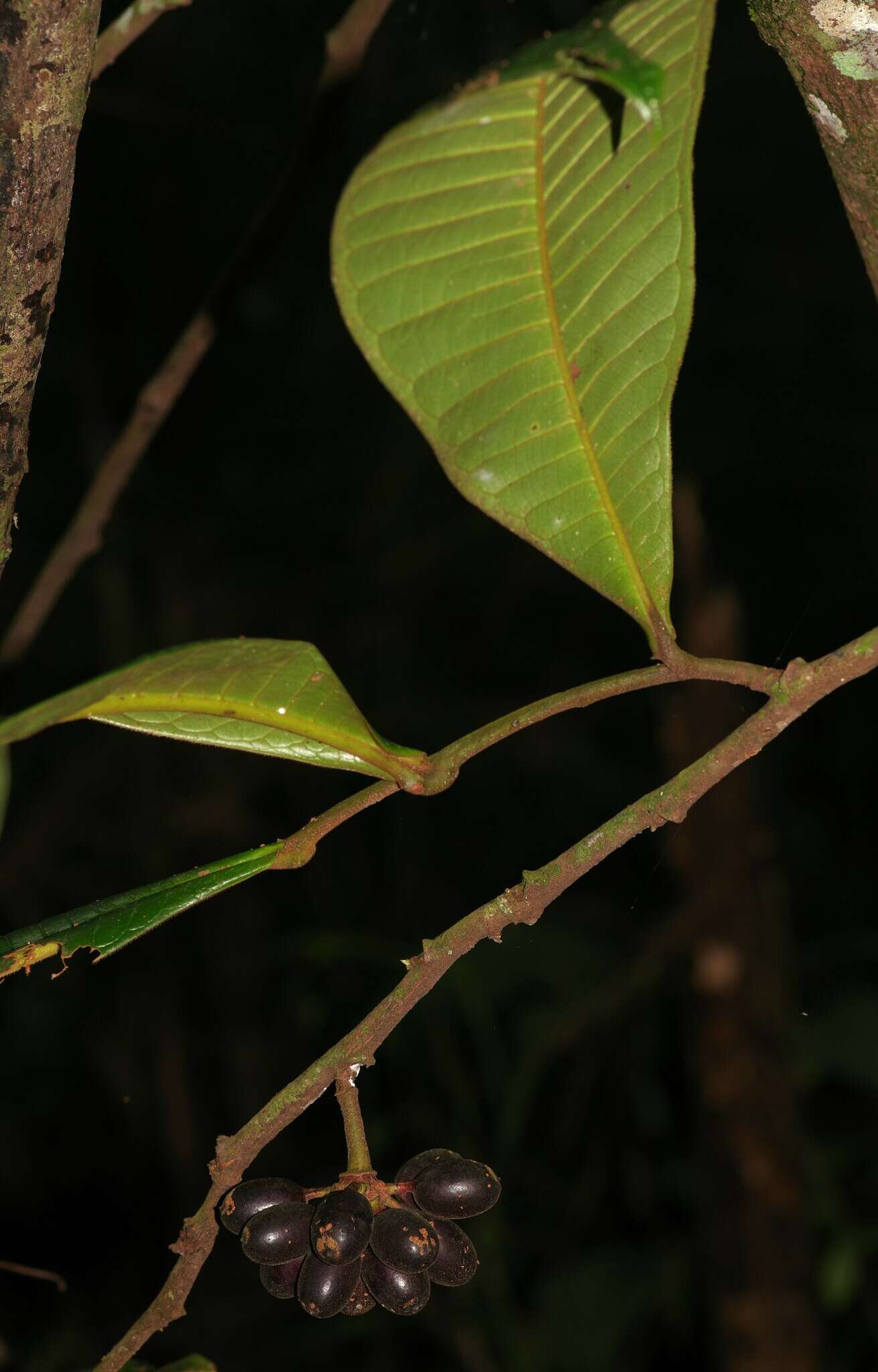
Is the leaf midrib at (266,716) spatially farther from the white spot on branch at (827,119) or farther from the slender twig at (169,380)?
the slender twig at (169,380)

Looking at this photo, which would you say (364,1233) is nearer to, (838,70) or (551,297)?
(551,297)

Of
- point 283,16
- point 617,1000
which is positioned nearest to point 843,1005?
point 617,1000

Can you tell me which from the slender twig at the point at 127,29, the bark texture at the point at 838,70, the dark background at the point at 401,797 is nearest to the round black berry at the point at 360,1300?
the bark texture at the point at 838,70

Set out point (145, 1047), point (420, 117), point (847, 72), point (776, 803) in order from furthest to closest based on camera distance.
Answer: point (776, 803), point (145, 1047), point (847, 72), point (420, 117)

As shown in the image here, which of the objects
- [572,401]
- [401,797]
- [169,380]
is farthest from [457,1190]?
[401,797]

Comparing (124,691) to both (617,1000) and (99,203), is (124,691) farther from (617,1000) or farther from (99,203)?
Result: (99,203)

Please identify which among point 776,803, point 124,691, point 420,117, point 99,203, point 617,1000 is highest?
point 420,117

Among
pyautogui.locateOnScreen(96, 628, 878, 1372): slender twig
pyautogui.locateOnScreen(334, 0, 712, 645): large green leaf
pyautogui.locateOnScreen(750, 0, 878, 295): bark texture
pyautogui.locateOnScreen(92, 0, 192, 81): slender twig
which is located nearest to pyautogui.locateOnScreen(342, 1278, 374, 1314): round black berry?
pyautogui.locateOnScreen(96, 628, 878, 1372): slender twig
